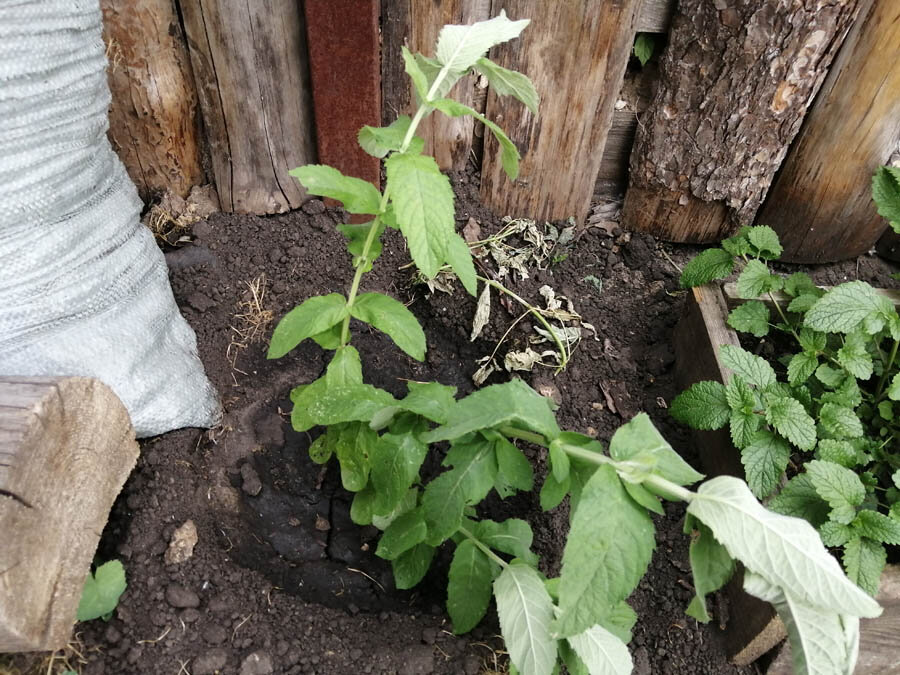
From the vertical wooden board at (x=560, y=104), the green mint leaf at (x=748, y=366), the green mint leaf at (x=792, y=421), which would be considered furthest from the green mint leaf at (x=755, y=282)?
the vertical wooden board at (x=560, y=104)

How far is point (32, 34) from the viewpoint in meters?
1.24

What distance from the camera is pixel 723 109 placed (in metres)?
1.97

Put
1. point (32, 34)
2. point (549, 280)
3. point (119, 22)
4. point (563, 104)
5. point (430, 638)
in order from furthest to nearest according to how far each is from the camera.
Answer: point (549, 280) → point (563, 104) → point (119, 22) → point (430, 638) → point (32, 34)

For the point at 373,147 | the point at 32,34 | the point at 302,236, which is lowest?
the point at 302,236

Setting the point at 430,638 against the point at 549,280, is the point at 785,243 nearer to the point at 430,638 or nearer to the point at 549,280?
the point at 549,280

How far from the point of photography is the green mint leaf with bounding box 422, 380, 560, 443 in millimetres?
1055

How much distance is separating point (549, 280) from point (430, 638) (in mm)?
1158

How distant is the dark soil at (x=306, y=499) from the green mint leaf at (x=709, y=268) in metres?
0.23

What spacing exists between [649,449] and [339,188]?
0.73 metres

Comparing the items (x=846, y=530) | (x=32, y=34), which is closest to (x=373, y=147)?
(x=32, y=34)

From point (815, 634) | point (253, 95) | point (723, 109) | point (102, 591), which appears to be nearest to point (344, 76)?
point (253, 95)

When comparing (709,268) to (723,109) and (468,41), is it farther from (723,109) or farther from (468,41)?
(468,41)

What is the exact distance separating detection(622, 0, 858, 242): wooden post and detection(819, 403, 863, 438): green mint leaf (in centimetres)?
81

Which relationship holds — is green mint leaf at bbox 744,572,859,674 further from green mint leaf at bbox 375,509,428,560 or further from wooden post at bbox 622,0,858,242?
wooden post at bbox 622,0,858,242
